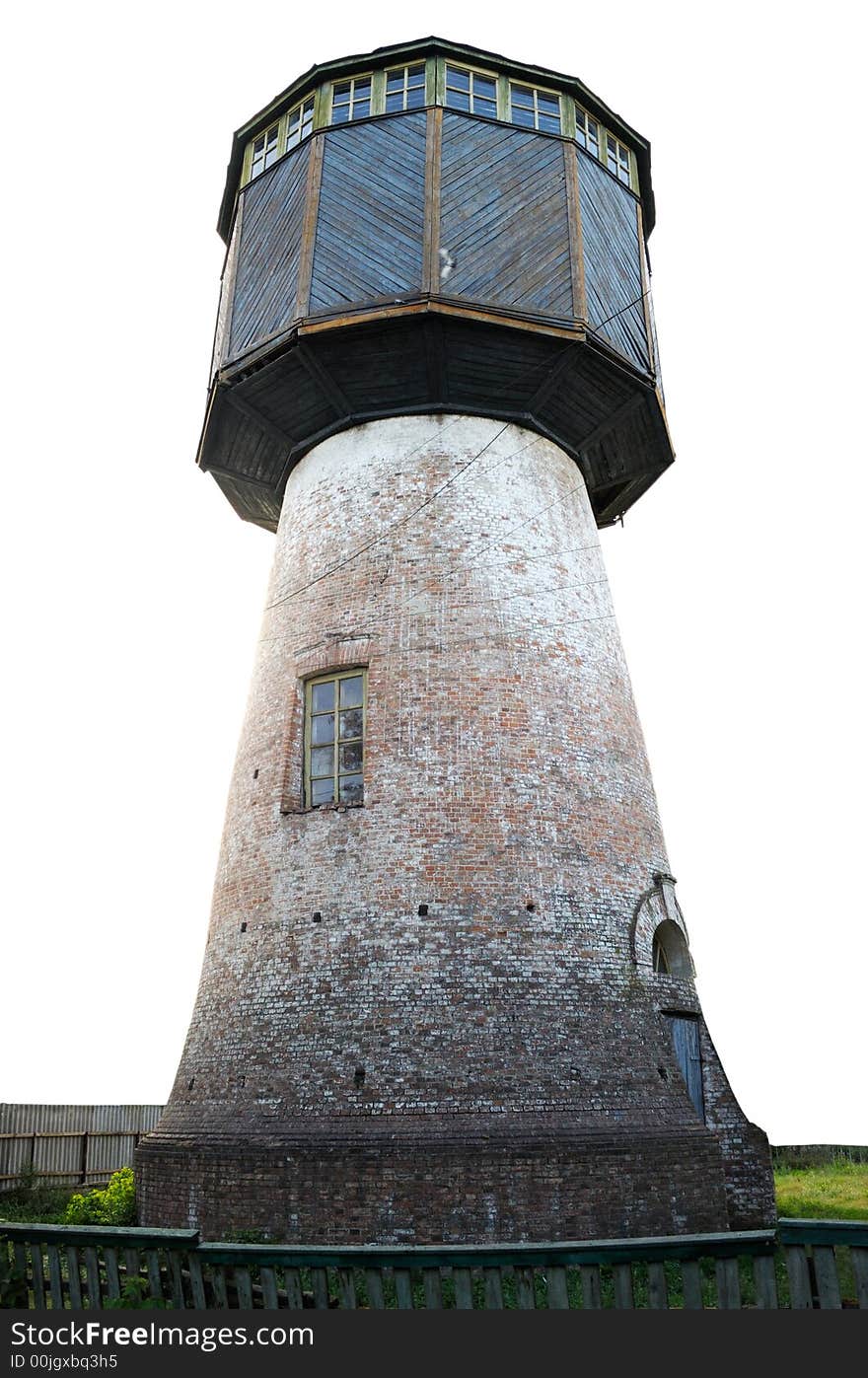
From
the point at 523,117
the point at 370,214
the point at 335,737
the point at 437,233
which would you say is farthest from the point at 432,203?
the point at 335,737

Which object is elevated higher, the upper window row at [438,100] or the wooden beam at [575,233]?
the upper window row at [438,100]

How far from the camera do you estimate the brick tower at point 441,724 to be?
32.2ft

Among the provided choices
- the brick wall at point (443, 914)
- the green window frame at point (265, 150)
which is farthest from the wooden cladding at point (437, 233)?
the brick wall at point (443, 914)

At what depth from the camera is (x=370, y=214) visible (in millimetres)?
13289

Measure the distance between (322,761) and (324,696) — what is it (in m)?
0.77

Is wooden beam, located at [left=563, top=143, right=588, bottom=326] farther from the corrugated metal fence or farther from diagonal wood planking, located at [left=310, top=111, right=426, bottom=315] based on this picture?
the corrugated metal fence

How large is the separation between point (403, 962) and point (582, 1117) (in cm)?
217

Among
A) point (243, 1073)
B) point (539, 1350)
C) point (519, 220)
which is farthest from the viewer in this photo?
point (519, 220)

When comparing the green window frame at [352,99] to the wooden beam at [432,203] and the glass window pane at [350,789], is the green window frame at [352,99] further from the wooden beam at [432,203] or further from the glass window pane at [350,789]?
the glass window pane at [350,789]

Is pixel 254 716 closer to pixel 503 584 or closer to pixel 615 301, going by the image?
pixel 503 584

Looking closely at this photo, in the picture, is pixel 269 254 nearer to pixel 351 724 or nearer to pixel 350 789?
pixel 351 724

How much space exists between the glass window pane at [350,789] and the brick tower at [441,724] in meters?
0.03

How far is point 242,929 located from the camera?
11477 mm

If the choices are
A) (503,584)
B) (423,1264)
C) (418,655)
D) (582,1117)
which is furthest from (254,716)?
(423,1264)
